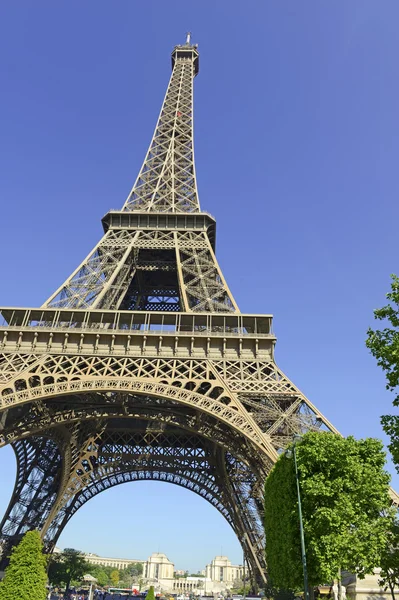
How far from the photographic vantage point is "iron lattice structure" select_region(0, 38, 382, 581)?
24.4m

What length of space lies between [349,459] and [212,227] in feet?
83.8

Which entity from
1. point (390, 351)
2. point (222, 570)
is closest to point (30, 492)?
point (390, 351)

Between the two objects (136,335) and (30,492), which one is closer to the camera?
(136,335)

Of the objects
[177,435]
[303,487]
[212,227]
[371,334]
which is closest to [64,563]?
[177,435]

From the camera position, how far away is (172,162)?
1790 inches

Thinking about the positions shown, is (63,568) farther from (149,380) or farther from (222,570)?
(222,570)

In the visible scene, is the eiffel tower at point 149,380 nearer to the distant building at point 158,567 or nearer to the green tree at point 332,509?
the green tree at point 332,509

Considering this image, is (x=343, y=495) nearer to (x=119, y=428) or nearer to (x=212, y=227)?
(x=119, y=428)

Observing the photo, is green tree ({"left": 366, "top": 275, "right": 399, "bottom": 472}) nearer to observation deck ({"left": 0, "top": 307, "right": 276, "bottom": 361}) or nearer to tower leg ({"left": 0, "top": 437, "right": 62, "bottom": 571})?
observation deck ({"left": 0, "top": 307, "right": 276, "bottom": 361})

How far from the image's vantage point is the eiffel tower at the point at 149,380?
2438 cm

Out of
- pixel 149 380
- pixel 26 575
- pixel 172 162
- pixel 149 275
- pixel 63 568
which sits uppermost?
pixel 172 162

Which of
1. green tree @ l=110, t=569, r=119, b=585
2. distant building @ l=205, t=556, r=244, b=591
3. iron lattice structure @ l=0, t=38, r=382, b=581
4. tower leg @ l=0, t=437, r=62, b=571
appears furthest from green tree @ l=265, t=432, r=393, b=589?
distant building @ l=205, t=556, r=244, b=591

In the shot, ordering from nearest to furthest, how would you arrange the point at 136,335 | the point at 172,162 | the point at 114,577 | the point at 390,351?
the point at 390,351 < the point at 136,335 < the point at 172,162 < the point at 114,577

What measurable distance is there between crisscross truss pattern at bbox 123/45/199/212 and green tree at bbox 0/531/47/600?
26461 millimetres
